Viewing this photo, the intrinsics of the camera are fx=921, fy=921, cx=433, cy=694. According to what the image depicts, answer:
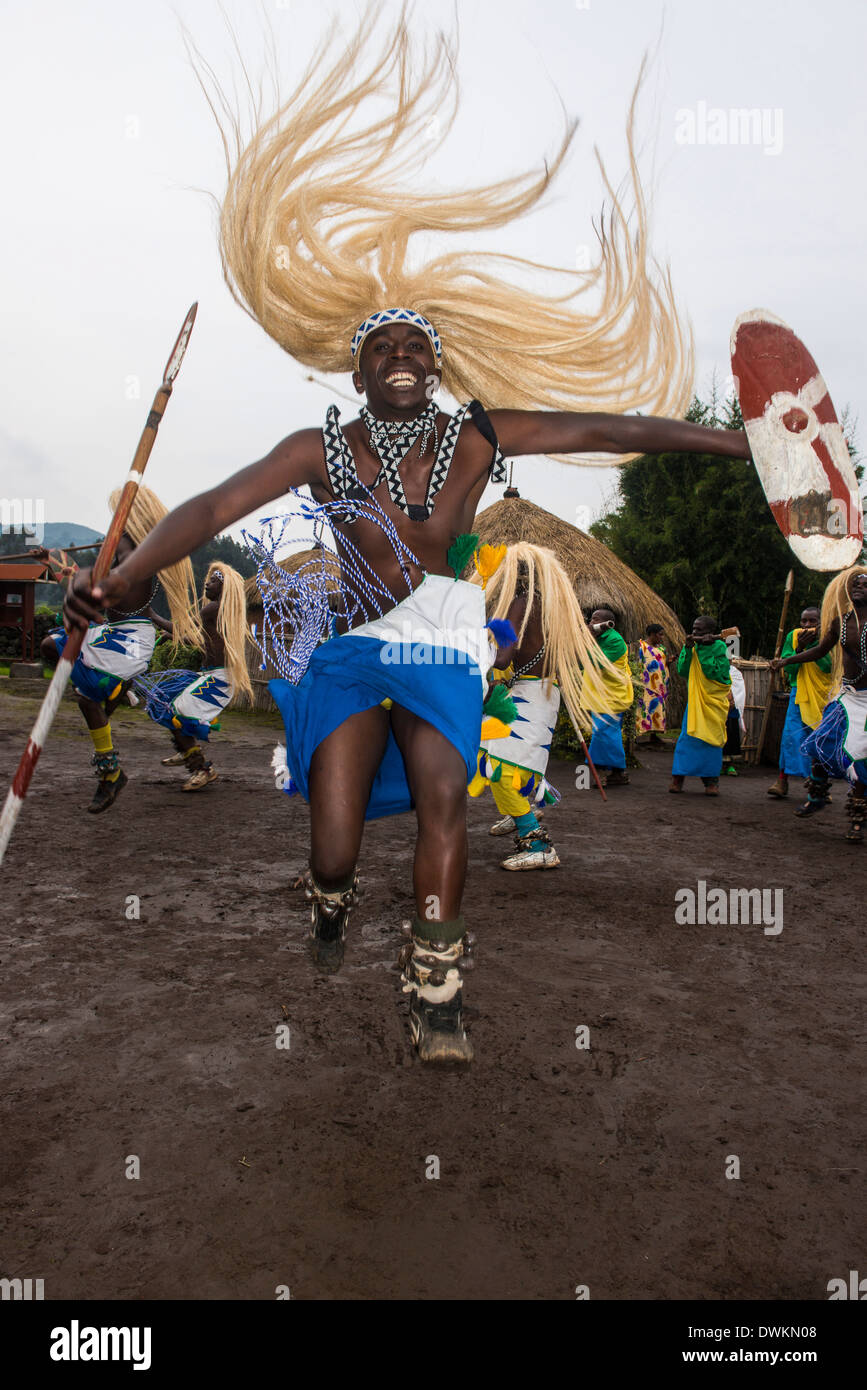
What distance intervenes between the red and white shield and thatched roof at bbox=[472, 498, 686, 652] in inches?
448

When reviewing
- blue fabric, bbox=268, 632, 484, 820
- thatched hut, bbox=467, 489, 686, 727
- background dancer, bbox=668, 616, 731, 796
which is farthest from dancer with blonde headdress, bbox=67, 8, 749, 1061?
thatched hut, bbox=467, 489, 686, 727

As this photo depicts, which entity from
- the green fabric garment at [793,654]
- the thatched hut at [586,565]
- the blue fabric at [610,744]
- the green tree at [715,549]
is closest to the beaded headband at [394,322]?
the green fabric garment at [793,654]

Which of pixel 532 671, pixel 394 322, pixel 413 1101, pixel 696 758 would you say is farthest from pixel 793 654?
pixel 413 1101

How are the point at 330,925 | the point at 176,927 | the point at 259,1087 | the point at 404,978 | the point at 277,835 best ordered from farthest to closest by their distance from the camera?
1. the point at 277,835
2. the point at 176,927
3. the point at 259,1087
4. the point at 330,925
5. the point at 404,978

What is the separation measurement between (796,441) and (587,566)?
477 inches

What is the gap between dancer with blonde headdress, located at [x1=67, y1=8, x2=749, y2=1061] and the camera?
7.75 feet

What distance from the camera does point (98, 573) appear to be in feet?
7.98

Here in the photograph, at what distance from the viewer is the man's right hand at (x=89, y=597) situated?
7.43 feet

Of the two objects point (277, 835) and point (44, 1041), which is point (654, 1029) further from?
point (277, 835)

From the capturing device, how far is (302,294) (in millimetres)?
2994

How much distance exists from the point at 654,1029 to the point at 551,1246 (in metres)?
1.33

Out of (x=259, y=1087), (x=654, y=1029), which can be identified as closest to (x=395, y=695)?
(x=259, y=1087)

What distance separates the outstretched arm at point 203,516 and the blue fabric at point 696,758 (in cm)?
759

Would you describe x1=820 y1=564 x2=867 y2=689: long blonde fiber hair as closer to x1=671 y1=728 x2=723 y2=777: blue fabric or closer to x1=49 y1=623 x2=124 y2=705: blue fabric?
x1=671 y1=728 x2=723 y2=777: blue fabric
